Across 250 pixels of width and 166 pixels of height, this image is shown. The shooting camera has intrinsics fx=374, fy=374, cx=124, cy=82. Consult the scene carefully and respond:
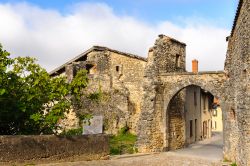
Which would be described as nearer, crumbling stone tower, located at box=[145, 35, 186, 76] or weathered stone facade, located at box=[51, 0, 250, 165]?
weathered stone facade, located at box=[51, 0, 250, 165]

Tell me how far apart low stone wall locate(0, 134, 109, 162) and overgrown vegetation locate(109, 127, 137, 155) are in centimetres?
370

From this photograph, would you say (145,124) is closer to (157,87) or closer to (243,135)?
(157,87)

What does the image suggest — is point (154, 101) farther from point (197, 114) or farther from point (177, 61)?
point (197, 114)

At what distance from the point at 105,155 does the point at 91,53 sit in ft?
44.7

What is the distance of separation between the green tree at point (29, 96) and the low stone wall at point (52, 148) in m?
0.78

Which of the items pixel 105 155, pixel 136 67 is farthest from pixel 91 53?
pixel 105 155

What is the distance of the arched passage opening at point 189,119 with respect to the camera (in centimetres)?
2169

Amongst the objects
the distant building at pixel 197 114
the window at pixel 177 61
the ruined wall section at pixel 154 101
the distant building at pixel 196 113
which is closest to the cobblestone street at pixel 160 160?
the ruined wall section at pixel 154 101

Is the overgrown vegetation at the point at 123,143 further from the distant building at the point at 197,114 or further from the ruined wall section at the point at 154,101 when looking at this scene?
the distant building at the point at 197,114

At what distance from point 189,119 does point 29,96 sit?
49.7 ft

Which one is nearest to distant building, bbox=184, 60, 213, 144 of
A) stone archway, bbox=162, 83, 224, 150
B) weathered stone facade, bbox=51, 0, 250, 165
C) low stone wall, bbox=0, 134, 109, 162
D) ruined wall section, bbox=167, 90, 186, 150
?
ruined wall section, bbox=167, 90, 186, 150

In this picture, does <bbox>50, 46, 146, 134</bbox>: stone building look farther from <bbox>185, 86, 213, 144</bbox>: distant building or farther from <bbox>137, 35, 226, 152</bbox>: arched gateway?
<bbox>137, 35, 226, 152</bbox>: arched gateway

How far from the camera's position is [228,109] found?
1770cm

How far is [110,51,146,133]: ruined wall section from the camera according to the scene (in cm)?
2709
